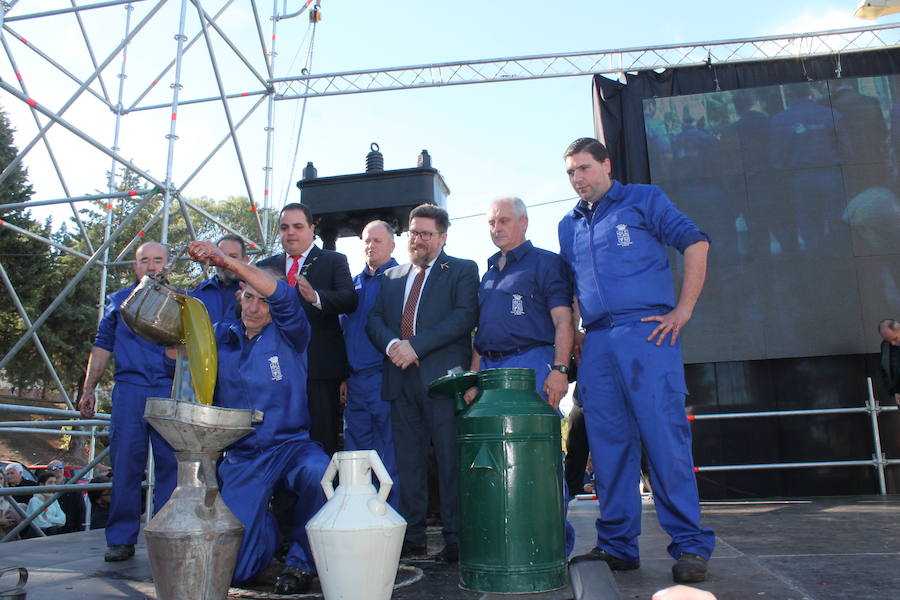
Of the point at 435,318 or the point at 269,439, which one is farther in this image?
the point at 435,318

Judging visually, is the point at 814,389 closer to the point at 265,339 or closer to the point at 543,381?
the point at 543,381

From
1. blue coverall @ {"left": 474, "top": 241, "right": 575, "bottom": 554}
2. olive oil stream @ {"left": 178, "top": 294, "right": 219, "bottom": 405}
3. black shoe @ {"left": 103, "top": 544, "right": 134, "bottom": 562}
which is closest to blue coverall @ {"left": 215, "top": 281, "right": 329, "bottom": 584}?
olive oil stream @ {"left": 178, "top": 294, "right": 219, "bottom": 405}

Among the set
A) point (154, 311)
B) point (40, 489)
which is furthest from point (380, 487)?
point (40, 489)

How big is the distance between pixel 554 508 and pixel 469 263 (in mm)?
1310

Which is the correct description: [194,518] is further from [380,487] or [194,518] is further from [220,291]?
[220,291]

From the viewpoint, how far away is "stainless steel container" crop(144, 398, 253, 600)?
1952 mm

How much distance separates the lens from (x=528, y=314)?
2.97 meters

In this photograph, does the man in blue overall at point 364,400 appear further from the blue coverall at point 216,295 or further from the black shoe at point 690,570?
the black shoe at point 690,570

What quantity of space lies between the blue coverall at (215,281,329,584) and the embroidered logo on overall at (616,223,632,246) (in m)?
1.29

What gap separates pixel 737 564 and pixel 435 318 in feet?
5.26

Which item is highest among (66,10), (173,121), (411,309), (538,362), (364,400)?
(66,10)

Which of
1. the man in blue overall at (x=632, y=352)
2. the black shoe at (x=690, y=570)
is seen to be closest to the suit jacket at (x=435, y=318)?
the man in blue overall at (x=632, y=352)

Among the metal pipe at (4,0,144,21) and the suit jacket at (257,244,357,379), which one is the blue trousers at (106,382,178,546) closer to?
the suit jacket at (257,244,357,379)

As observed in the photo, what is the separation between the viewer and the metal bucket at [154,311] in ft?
6.90
